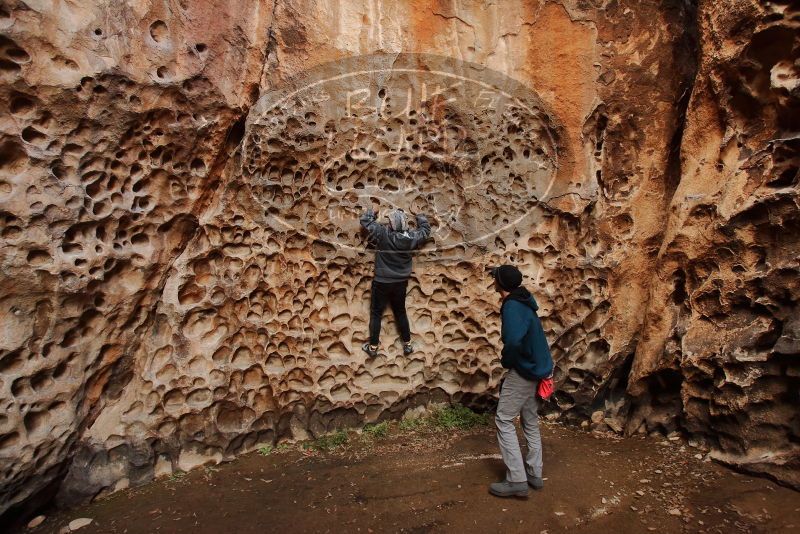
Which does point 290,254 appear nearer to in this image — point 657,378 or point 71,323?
point 71,323

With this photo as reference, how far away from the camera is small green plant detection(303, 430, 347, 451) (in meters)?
4.28

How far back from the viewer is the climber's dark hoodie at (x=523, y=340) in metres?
3.16

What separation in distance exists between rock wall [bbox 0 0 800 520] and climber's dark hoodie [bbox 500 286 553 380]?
4.31ft

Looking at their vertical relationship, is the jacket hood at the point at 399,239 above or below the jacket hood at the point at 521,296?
above

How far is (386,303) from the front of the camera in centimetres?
449

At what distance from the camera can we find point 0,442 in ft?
10.3

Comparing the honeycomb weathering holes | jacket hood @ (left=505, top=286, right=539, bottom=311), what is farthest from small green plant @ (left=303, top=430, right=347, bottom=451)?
jacket hood @ (left=505, top=286, right=539, bottom=311)

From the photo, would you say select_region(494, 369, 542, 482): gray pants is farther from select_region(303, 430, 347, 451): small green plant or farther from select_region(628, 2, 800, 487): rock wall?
select_region(303, 430, 347, 451): small green plant

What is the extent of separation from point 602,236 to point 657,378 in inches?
46.2

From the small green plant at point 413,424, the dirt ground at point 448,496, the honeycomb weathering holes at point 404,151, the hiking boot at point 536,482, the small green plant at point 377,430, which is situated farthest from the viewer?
the small green plant at point 413,424

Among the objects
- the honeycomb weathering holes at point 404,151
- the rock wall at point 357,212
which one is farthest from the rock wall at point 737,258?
the honeycomb weathering holes at point 404,151

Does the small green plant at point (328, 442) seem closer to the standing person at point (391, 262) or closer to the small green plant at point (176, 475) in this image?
the standing person at point (391, 262)

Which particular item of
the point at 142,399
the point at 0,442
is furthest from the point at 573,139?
the point at 0,442

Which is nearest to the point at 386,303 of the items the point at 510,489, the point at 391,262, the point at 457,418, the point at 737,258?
the point at 391,262
